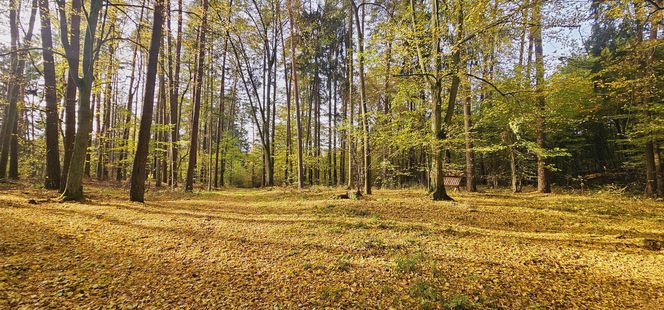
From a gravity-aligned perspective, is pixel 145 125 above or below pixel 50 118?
below

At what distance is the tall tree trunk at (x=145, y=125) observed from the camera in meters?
8.62

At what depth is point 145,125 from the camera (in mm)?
8711

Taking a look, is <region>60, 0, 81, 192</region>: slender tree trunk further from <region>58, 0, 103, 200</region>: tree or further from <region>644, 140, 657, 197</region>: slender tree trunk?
<region>644, 140, 657, 197</region>: slender tree trunk

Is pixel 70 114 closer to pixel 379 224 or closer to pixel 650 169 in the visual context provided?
pixel 379 224

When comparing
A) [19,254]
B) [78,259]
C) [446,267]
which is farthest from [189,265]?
[446,267]

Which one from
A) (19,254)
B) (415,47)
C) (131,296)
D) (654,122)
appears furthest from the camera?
(654,122)

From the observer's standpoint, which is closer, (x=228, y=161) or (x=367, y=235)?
(x=367, y=235)

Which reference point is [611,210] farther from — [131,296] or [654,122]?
[131,296]

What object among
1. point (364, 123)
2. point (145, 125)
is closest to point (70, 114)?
point (145, 125)

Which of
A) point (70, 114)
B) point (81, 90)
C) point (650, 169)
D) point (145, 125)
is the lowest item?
point (650, 169)

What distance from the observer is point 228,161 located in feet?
100

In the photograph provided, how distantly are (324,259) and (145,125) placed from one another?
7.56m

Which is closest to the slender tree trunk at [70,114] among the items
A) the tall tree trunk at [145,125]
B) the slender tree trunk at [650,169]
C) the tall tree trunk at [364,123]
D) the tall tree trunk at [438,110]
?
the tall tree trunk at [145,125]

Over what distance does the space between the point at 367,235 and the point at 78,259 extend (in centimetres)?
469
